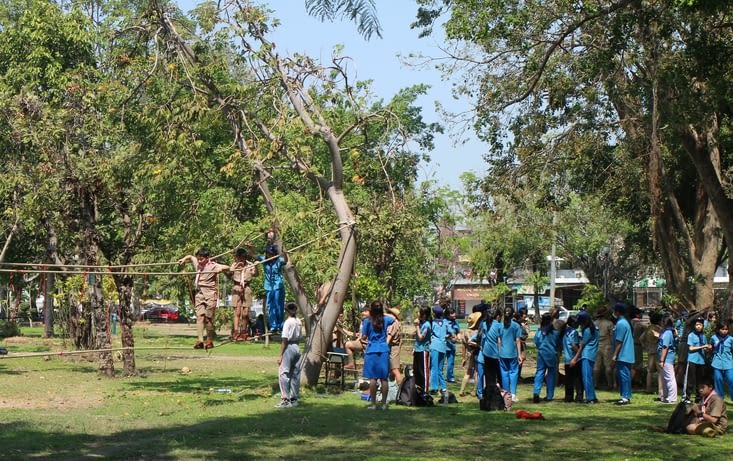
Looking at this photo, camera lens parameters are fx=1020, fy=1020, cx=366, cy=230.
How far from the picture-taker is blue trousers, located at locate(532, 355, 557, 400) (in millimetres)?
16938

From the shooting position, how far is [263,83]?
1794 cm

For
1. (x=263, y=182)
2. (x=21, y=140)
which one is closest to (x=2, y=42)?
(x=21, y=140)

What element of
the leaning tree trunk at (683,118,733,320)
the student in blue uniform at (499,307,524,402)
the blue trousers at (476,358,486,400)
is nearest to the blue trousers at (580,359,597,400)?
the student in blue uniform at (499,307,524,402)

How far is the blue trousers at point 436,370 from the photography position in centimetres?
1753

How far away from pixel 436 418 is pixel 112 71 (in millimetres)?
9525

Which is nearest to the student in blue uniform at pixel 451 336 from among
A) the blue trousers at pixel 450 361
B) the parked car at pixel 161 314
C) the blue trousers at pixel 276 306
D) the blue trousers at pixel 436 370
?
the blue trousers at pixel 450 361

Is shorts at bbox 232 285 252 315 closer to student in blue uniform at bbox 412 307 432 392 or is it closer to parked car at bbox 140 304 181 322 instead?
student in blue uniform at bbox 412 307 432 392

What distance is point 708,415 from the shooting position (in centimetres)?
1243

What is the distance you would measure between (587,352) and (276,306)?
17.0 feet

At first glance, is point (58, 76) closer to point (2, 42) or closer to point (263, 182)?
point (2, 42)

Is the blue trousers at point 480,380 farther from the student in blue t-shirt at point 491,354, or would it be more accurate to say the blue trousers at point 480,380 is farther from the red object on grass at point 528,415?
the red object on grass at point 528,415

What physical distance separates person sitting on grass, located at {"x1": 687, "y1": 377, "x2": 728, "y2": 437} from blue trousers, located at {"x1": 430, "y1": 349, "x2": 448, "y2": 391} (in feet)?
18.4

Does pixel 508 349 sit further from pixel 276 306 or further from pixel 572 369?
pixel 276 306

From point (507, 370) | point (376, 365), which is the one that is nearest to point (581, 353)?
point (507, 370)
